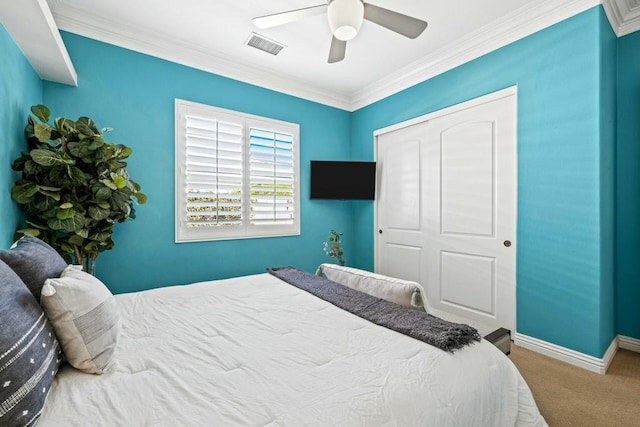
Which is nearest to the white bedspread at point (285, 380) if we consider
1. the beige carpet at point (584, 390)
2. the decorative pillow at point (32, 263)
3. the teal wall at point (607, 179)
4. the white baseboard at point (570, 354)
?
the decorative pillow at point (32, 263)

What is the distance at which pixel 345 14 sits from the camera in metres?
1.75

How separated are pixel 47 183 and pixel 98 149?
387 mm

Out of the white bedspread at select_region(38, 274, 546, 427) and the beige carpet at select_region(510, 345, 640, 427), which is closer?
the white bedspread at select_region(38, 274, 546, 427)

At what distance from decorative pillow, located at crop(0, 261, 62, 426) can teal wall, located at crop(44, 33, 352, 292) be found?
193 centimetres

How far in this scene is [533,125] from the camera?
7.98 feet

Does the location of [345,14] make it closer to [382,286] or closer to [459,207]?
[382,286]

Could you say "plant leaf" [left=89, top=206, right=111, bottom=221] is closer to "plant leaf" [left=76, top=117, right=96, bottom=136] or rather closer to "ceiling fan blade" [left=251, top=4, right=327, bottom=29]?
"plant leaf" [left=76, top=117, right=96, bottom=136]

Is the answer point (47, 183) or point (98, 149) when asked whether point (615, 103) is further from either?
point (47, 183)

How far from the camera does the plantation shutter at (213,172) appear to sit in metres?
2.97

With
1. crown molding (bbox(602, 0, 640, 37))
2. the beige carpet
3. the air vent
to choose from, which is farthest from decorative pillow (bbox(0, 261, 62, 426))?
crown molding (bbox(602, 0, 640, 37))

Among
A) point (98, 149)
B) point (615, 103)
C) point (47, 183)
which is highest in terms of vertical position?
point (615, 103)

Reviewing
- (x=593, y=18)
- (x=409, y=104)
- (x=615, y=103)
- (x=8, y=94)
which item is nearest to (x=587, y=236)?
(x=615, y=103)

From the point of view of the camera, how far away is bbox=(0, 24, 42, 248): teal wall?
1.71m

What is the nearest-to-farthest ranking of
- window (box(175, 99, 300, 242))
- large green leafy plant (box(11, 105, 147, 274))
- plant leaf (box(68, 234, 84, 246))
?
large green leafy plant (box(11, 105, 147, 274))
plant leaf (box(68, 234, 84, 246))
window (box(175, 99, 300, 242))
